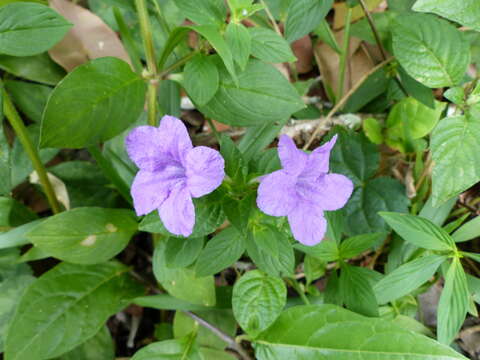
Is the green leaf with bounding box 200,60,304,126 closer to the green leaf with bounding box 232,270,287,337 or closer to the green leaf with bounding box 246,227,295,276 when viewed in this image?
the green leaf with bounding box 246,227,295,276

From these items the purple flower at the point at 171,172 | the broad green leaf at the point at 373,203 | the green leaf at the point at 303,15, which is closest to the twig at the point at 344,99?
the broad green leaf at the point at 373,203

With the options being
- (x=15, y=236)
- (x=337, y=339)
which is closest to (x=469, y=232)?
(x=337, y=339)

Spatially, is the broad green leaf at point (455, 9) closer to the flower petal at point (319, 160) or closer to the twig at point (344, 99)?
the flower petal at point (319, 160)

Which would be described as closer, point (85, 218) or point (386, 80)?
point (85, 218)

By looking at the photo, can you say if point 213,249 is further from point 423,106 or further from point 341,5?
point 341,5

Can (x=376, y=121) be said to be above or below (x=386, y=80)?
below

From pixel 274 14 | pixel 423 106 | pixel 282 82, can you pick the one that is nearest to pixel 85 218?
pixel 282 82

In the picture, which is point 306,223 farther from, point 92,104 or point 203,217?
point 92,104
